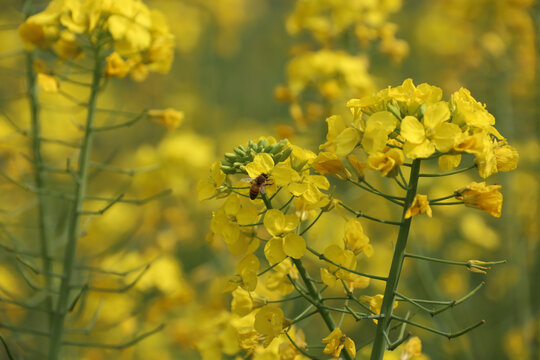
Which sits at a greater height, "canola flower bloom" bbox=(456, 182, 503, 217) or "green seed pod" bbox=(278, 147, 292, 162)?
"green seed pod" bbox=(278, 147, 292, 162)

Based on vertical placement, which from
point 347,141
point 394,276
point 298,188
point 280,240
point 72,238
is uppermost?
point 72,238

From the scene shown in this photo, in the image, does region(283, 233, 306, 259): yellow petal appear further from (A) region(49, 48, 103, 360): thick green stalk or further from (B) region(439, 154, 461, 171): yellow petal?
(A) region(49, 48, 103, 360): thick green stalk

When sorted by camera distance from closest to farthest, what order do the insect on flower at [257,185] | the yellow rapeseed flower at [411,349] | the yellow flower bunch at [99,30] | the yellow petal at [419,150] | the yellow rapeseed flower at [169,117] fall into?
1. the yellow petal at [419,150]
2. the insect on flower at [257,185]
3. the yellow rapeseed flower at [411,349]
4. the yellow flower bunch at [99,30]
5. the yellow rapeseed flower at [169,117]

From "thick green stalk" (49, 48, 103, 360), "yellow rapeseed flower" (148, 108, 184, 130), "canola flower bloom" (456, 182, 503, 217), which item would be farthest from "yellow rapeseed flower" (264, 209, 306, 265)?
"yellow rapeseed flower" (148, 108, 184, 130)

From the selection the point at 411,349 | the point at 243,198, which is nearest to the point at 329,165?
the point at 411,349

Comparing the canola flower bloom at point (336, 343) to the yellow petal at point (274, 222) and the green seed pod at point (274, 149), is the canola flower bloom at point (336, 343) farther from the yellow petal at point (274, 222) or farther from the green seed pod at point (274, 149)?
the green seed pod at point (274, 149)

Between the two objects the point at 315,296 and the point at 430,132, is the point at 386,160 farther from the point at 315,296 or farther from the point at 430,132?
the point at 315,296

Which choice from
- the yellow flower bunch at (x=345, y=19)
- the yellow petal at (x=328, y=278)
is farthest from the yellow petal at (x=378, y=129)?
the yellow flower bunch at (x=345, y=19)
